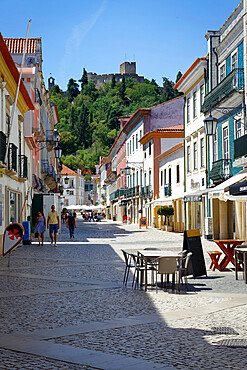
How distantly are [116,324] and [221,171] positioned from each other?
20489 mm

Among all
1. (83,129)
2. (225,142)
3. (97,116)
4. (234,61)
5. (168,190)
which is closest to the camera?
(234,61)

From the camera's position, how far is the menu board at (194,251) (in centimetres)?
1261

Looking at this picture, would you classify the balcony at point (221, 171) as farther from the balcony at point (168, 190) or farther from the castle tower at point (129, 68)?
the castle tower at point (129, 68)

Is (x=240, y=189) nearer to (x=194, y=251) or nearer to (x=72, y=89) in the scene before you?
(x=194, y=251)

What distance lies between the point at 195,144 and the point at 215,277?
21811mm

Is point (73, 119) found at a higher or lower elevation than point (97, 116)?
lower

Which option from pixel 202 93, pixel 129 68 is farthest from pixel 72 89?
pixel 202 93

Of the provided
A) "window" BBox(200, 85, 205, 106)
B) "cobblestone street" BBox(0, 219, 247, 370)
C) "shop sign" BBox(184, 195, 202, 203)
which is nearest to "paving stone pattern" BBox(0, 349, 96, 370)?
"cobblestone street" BBox(0, 219, 247, 370)

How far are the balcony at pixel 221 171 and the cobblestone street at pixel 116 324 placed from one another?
14.1m

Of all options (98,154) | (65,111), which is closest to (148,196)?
(98,154)

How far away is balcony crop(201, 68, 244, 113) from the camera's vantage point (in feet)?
76.7

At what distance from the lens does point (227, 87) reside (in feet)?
81.7

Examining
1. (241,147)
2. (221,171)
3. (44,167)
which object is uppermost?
(44,167)

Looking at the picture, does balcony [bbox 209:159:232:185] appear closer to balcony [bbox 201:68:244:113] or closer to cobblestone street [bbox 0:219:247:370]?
balcony [bbox 201:68:244:113]
